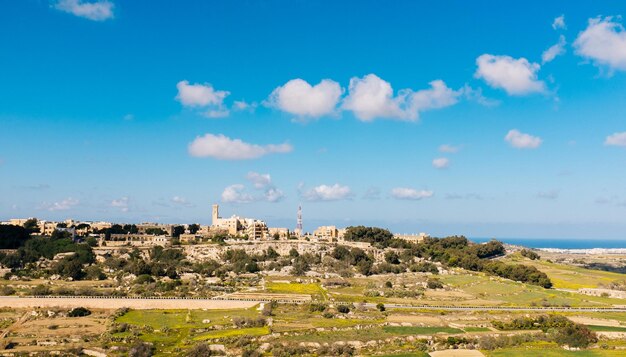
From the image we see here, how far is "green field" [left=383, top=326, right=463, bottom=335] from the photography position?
165 feet

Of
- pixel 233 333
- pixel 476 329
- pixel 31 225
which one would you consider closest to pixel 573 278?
pixel 476 329

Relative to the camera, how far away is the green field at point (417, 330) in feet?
165

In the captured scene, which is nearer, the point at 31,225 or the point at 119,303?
the point at 119,303

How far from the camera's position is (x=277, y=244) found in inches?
4493

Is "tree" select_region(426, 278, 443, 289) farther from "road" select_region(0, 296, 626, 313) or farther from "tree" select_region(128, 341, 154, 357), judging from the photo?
"tree" select_region(128, 341, 154, 357)

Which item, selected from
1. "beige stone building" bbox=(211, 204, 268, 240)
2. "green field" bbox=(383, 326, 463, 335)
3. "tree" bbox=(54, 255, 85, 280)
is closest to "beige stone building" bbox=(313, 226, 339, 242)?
"beige stone building" bbox=(211, 204, 268, 240)

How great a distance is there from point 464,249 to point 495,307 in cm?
6270

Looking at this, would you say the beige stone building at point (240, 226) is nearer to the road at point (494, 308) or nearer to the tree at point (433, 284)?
the tree at point (433, 284)

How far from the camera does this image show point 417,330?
5150cm

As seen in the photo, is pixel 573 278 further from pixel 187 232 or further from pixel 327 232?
pixel 187 232

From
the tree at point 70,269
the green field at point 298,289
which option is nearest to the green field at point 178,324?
the green field at point 298,289

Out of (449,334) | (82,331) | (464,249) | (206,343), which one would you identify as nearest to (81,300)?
(82,331)

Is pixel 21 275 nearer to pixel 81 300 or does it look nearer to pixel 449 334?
pixel 81 300

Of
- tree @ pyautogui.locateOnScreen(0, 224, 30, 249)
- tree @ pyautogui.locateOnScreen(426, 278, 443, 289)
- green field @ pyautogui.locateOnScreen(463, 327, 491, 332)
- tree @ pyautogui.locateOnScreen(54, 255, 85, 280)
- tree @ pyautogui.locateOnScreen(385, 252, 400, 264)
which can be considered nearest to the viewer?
green field @ pyautogui.locateOnScreen(463, 327, 491, 332)
